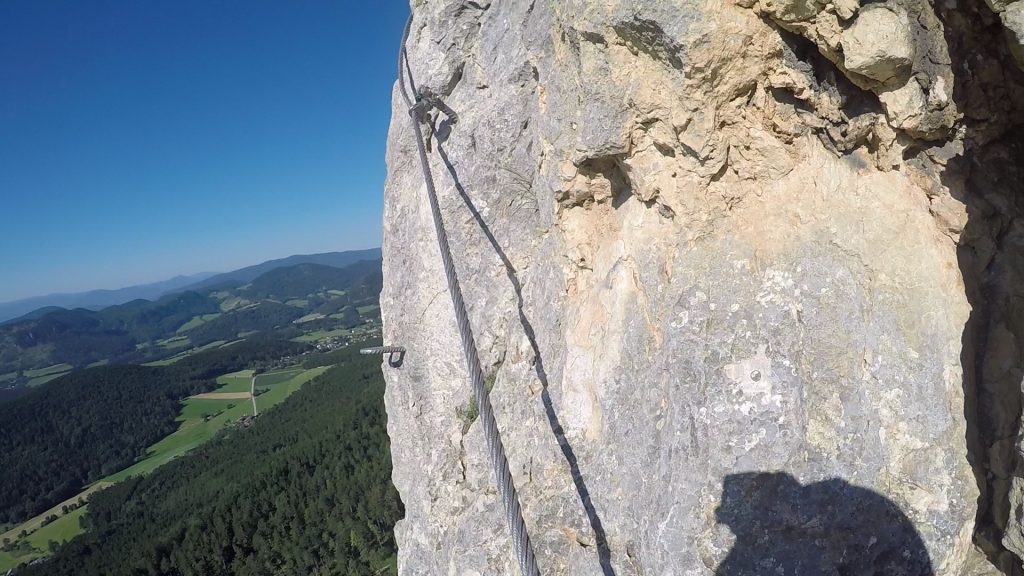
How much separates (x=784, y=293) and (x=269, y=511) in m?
61.0

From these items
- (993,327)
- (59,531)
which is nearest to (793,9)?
(993,327)

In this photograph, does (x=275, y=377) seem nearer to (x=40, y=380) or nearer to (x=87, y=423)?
(x=87, y=423)

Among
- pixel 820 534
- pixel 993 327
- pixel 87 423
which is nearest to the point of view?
pixel 993 327

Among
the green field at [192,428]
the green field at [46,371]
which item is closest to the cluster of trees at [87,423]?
the green field at [192,428]

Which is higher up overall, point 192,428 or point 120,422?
point 120,422

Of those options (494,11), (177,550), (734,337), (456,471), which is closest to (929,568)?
(734,337)

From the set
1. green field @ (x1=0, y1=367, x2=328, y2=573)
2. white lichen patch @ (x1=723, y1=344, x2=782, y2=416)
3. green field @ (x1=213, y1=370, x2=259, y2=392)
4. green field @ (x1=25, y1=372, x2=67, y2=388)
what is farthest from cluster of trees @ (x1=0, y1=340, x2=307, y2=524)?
white lichen patch @ (x1=723, y1=344, x2=782, y2=416)

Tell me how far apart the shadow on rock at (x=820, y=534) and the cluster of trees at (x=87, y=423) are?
123296mm

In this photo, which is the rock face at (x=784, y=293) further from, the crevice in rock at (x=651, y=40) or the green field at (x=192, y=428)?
the green field at (x=192, y=428)

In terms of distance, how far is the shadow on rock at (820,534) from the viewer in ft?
13.6

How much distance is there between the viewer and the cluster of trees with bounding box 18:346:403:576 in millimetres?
47438

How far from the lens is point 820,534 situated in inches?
166

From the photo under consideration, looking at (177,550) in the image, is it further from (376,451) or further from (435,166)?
(435,166)

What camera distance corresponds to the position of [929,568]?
4.07 metres
